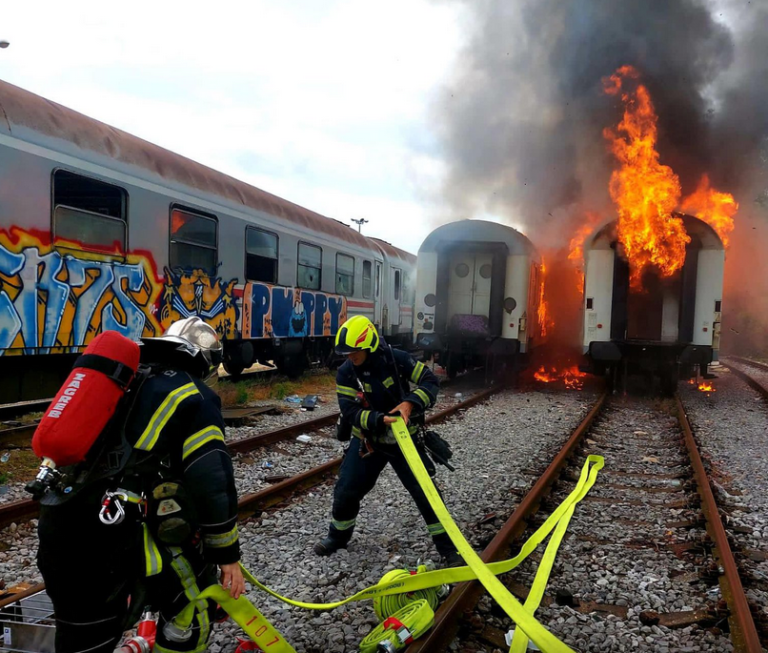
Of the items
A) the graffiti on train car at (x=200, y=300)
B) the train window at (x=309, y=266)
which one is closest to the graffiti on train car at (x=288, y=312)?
the train window at (x=309, y=266)

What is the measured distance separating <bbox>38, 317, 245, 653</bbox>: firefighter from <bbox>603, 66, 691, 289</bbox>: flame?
36.9ft

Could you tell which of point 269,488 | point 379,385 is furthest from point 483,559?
point 269,488

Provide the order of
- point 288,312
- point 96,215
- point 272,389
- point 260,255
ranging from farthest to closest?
1. point 288,312
2. point 272,389
3. point 260,255
4. point 96,215

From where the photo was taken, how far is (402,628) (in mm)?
2996

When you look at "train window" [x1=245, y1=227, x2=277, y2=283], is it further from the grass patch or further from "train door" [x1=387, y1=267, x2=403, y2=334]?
"train door" [x1=387, y1=267, x2=403, y2=334]

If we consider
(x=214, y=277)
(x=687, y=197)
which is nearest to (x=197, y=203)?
(x=214, y=277)

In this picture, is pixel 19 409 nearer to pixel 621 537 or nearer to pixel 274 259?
pixel 274 259

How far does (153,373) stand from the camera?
2207mm

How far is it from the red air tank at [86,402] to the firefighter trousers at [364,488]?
2.35 m

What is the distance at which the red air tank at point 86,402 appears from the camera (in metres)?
1.87

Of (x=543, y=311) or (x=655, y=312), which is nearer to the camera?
(x=655, y=312)

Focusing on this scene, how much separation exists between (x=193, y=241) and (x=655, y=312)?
368 inches

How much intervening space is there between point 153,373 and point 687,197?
18.2m

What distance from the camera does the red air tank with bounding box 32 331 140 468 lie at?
1.87 meters
